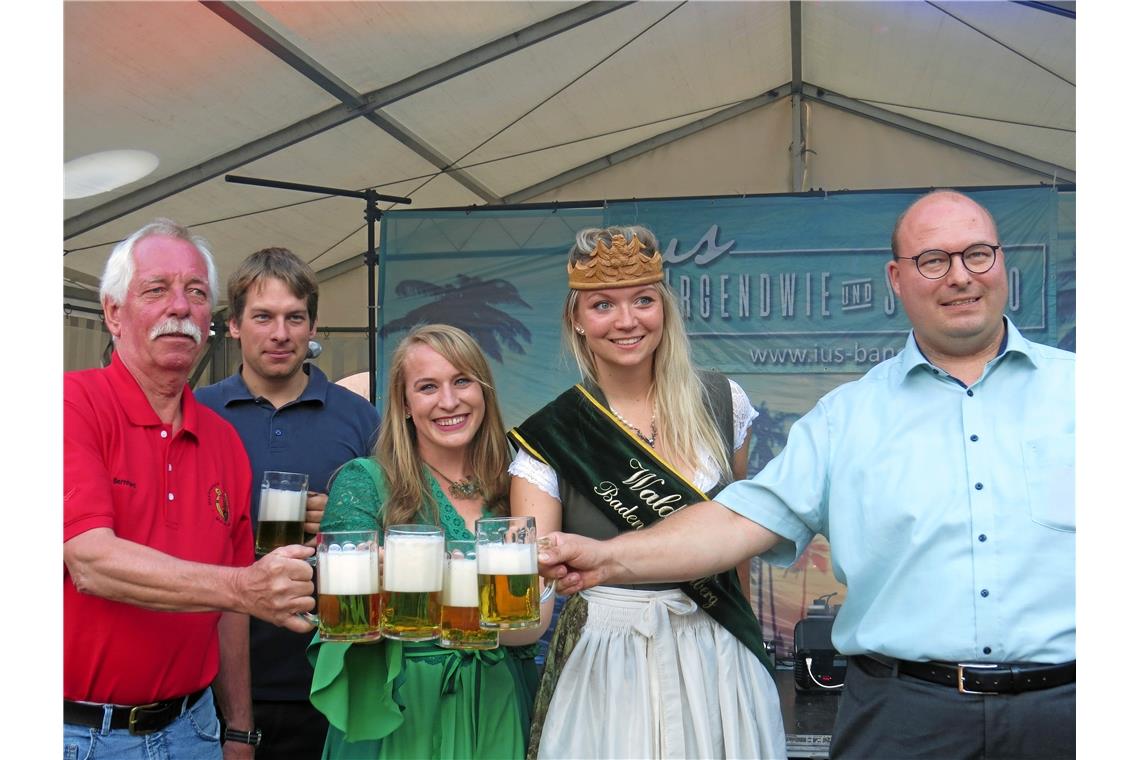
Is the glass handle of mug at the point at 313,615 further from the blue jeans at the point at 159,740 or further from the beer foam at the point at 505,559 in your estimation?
the blue jeans at the point at 159,740

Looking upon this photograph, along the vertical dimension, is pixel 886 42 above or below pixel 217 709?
above

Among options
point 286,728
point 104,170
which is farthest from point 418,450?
point 104,170

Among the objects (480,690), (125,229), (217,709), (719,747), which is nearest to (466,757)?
(480,690)

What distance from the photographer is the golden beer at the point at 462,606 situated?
2.05 m

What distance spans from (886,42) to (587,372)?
5.15 metres

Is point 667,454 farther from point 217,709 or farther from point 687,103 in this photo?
point 687,103

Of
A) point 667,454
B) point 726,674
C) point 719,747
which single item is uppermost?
point 667,454

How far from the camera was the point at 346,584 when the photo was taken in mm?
1968

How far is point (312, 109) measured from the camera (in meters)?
6.20

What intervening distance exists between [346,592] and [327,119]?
4.90 m

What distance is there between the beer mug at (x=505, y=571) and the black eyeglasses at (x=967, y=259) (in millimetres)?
968

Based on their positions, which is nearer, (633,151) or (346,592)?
(346,592)

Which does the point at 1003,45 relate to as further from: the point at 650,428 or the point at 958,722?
the point at 958,722

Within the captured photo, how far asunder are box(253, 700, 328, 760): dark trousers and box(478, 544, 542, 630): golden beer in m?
1.14
